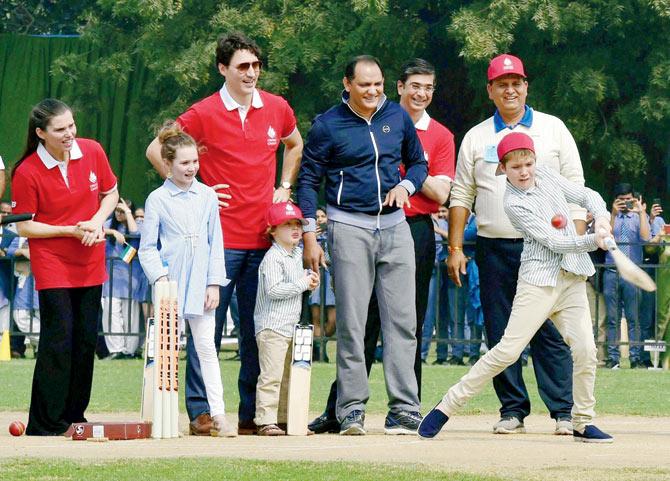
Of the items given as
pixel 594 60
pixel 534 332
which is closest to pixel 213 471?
pixel 534 332

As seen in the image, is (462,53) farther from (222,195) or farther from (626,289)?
(222,195)

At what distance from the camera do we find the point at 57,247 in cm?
1014

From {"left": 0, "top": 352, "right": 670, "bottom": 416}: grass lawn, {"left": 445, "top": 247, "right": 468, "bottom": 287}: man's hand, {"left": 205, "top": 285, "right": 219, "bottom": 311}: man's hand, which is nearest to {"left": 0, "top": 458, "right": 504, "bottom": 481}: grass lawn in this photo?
{"left": 205, "top": 285, "right": 219, "bottom": 311}: man's hand

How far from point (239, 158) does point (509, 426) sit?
8.07ft

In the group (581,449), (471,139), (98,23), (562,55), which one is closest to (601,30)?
(562,55)

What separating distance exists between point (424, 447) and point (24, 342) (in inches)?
460

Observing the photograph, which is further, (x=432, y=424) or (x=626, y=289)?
(x=626, y=289)

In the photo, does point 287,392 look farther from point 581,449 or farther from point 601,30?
point 601,30

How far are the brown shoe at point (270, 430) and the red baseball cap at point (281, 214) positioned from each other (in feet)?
4.23

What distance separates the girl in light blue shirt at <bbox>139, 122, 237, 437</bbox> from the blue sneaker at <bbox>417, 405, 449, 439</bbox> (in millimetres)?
1204

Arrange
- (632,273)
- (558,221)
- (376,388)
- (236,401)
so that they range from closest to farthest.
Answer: (632,273)
(558,221)
(236,401)
(376,388)

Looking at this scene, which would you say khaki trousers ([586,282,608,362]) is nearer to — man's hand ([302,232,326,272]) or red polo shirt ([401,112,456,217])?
red polo shirt ([401,112,456,217])

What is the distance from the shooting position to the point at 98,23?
3206cm

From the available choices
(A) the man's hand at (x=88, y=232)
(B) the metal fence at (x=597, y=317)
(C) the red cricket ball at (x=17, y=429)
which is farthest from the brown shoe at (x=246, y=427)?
(B) the metal fence at (x=597, y=317)
